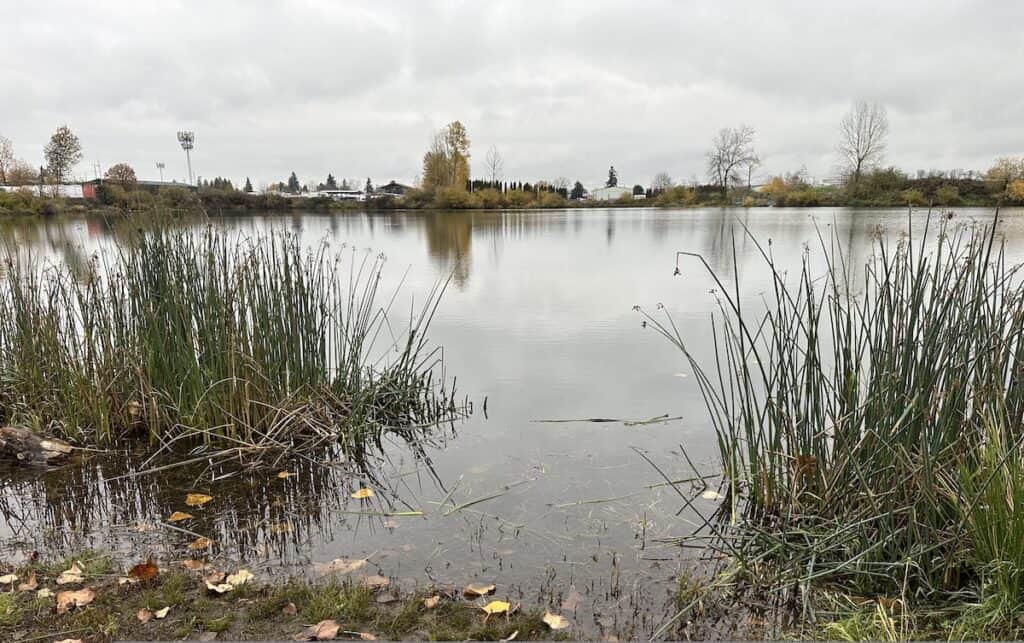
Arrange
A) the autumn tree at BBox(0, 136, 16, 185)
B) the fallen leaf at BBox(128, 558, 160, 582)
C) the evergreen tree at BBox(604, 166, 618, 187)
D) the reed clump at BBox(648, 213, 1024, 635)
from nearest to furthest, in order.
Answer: the reed clump at BBox(648, 213, 1024, 635) → the fallen leaf at BBox(128, 558, 160, 582) → the autumn tree at BBox(0, 136, 16, 185) → the evergreen tree at BBox(604, 166, 618, 187)

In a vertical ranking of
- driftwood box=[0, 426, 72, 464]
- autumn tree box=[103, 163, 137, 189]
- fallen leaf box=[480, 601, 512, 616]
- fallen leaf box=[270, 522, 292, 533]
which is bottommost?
fallen leaf box=[270, 522, 292, 533]

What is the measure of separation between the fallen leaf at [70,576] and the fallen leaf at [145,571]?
158mm

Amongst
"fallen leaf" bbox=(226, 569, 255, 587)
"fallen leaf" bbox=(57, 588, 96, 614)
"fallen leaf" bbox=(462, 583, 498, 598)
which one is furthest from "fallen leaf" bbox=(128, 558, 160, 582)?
"fallen leaf" bbox=(462, 583, 498, 598)

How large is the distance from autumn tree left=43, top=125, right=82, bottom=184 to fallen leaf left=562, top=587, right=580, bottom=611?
129 ft

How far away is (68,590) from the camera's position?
85.2 inches

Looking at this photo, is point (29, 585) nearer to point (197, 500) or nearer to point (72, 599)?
point (72, 599)

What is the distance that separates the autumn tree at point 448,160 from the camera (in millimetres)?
48781

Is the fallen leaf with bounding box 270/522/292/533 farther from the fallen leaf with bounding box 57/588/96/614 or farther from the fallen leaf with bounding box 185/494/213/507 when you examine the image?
the fallen leaf with bounding box 57/588/96/614

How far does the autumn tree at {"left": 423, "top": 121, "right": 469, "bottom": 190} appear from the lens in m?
48.8

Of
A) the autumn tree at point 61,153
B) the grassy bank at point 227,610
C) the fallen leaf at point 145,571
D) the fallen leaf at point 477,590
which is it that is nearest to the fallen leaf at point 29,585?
the grassy bank at point 227,610

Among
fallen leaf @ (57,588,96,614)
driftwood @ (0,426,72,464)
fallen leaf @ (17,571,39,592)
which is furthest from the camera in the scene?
driftwood @ (0,426,72,464)

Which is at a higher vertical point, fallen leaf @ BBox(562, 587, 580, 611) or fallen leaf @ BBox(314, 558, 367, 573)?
fallen leaf @ BBox(314, 558, 367, 573)

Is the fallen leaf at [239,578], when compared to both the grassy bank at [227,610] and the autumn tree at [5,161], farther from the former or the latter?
the autumn tree at [5,161]

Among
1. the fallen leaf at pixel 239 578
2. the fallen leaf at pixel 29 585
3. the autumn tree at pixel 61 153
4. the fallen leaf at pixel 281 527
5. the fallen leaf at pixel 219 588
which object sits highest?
the autumn tree at pixel 61 153
